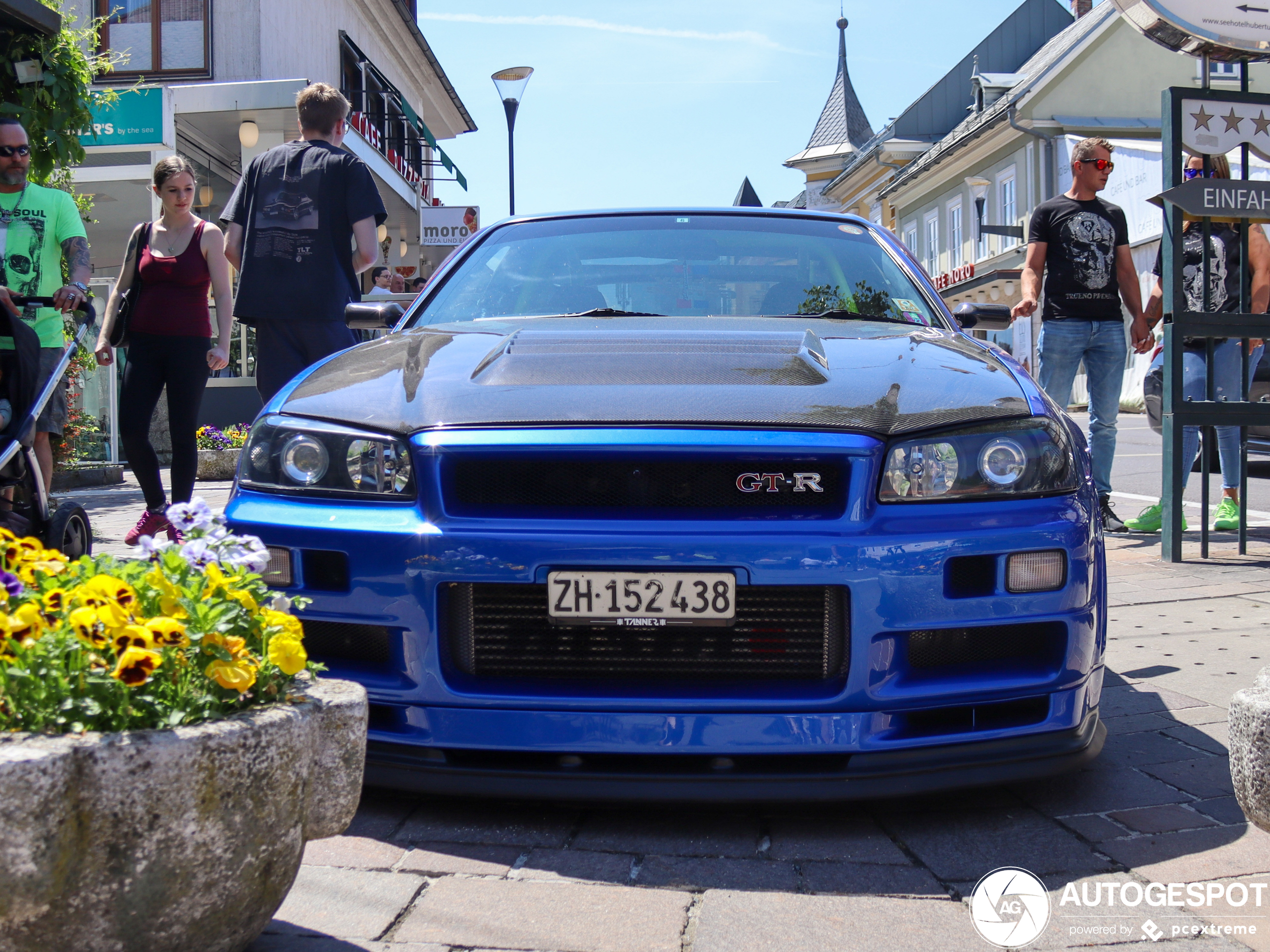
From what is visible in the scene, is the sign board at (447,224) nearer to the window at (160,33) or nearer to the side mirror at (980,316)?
the window at (160,33)

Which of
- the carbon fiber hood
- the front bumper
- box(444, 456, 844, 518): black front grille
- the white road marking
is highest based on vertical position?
the carbon fiber hood

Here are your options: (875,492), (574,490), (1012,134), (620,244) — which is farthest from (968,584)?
(1012,134)

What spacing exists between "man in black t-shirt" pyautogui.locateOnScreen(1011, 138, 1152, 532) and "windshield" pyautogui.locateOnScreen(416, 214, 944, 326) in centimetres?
308

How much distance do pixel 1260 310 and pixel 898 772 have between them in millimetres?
5144

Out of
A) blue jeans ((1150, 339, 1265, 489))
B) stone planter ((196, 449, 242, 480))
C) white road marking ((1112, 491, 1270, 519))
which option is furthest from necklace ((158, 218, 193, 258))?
stone planter ((196, 449, 242, 480))

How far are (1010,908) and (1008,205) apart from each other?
115ft

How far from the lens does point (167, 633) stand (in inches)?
65.6

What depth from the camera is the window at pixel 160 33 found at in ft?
59.7

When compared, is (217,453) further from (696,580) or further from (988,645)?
(988,645)

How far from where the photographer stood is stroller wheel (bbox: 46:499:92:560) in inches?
187

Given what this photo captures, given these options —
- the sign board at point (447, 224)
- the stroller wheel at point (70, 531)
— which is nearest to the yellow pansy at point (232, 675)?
the stroller wheel at point (70, 531)

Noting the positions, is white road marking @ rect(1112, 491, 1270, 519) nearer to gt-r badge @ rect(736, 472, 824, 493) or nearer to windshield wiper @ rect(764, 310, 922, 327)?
windshield wiper @ rect(764, 310, 922, 327)

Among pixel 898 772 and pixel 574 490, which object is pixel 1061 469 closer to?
pixel 898 772

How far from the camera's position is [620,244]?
3.92 meters
